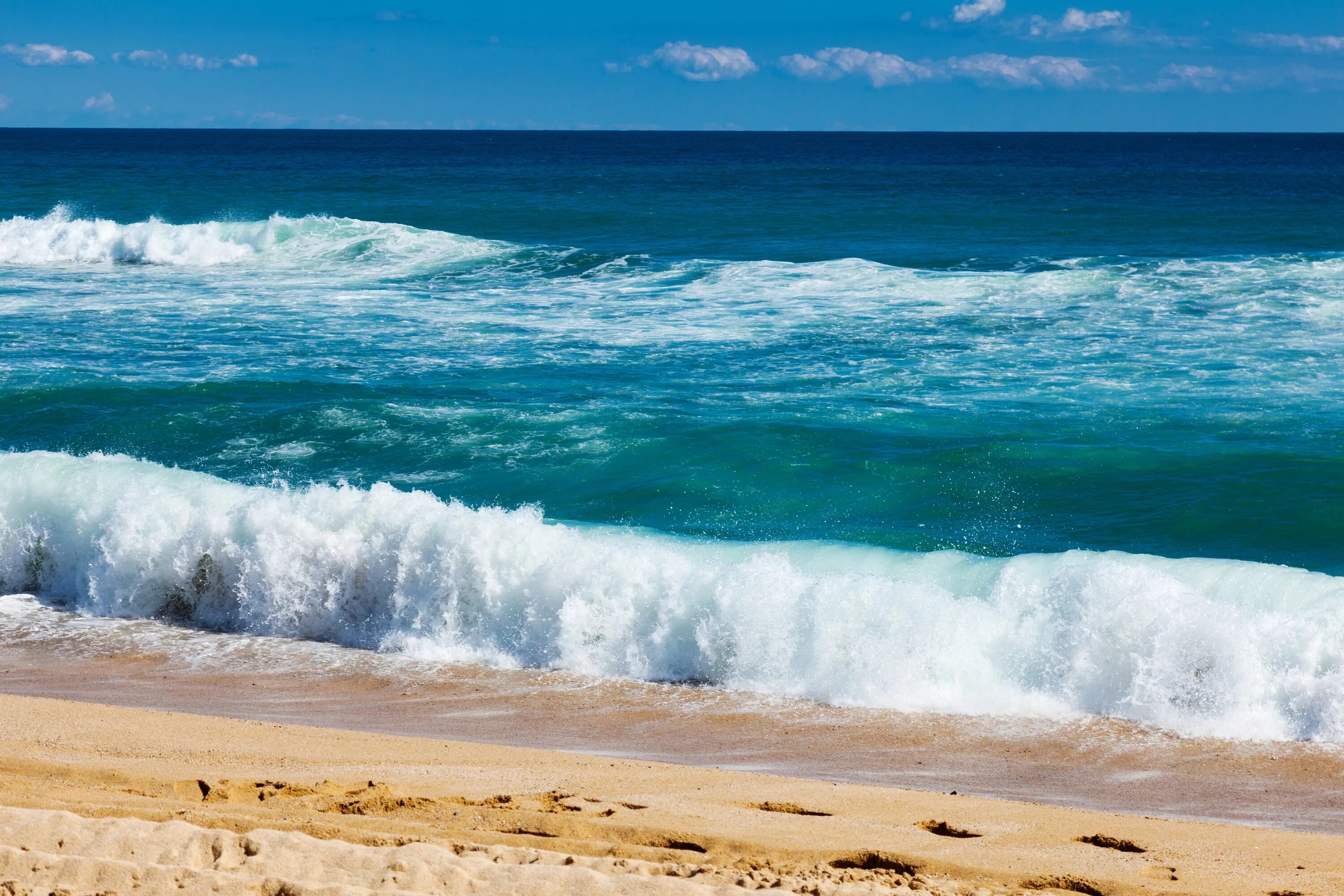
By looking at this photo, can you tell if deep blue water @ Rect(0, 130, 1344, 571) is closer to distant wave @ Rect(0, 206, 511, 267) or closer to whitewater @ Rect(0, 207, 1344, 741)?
whitewater @ Rect(0, 207, 1344, 741)

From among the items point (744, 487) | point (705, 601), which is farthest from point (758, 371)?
point (705, 601)

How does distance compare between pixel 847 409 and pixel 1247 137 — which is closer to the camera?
pixel 847 409

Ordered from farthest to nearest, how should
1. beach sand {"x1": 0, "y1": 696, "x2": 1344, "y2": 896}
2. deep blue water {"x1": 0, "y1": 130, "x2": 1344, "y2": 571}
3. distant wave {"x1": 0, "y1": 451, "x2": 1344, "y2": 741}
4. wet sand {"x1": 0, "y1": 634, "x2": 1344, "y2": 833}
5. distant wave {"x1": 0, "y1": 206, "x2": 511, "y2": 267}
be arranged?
distant wave {"x1": 0, "y1": 206, "x2": 511, "y2": 267}
deep blue water {"x1": 0, "y1": 130, "x2": 1344, "y2": 571}
distant wave {"x1": 0, "y1": 451, "x2": 1344, "y2": 741}
wet sand {"x1": 0, "y1": 634, "x2": 1344, "y2": 833}
beach sand {"x1": 0, "y1": 696, "x2": 1344, "y2": 896}

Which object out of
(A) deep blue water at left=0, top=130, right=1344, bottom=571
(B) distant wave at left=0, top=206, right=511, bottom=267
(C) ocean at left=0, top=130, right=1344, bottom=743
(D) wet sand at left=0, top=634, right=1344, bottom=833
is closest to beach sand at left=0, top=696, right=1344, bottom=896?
(D) wet sand at left=0, top=634, right=1344, bottom=833

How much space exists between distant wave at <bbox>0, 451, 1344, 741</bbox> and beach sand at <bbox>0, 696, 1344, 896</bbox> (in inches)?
74.3

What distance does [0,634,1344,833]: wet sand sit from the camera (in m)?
6.31

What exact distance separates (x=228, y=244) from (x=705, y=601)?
2564cm

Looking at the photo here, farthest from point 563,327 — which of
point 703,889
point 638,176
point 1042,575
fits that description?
point 638,176

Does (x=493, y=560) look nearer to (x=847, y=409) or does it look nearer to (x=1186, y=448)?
(x=847, y=409)

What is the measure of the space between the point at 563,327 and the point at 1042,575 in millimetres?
11581

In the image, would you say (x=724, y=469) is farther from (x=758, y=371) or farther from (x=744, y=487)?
(x=758, y=371)

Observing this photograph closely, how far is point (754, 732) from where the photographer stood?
7227mm

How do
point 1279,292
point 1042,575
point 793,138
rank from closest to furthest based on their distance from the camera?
point 1042,575, point 1279,292, point 793,138

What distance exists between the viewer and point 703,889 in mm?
4270
